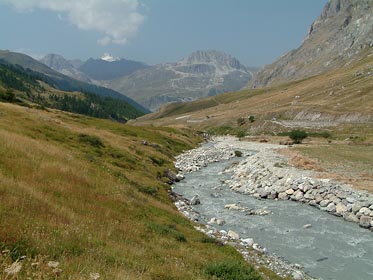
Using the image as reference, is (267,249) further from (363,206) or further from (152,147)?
(152,147)

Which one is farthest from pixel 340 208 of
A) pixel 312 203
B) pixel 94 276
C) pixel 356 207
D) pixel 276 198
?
pixel 94 276

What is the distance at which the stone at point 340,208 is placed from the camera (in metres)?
31.1

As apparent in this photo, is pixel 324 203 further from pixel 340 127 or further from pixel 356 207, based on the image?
pixel 340 127

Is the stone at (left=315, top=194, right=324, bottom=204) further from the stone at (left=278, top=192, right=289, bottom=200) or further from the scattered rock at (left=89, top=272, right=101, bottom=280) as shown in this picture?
the scattered rock at (left=89, top=272, right=101, bottom=280)

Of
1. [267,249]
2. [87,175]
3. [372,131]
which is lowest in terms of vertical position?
[267,249]

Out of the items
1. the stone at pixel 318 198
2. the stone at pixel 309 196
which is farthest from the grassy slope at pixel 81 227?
the stone at pixel 309 196

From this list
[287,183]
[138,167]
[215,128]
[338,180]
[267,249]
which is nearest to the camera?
[267,249]

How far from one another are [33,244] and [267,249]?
55.7ft

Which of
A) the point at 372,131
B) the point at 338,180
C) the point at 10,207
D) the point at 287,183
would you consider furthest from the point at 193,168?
the point at 372,131

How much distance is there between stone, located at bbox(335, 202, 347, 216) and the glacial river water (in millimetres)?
917

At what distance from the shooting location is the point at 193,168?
61344 millimetres

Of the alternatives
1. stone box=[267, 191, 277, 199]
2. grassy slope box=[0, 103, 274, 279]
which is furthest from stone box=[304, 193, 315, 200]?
grassy slope box=[0, 103, 274, 279]

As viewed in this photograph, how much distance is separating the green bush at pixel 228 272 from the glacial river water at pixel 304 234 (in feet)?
28.5

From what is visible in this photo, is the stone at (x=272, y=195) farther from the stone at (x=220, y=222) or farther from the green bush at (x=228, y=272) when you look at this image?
the green bush at (x=228, y=272)
